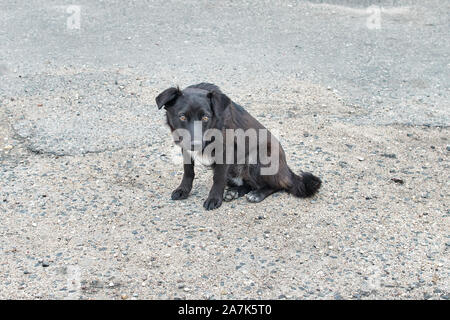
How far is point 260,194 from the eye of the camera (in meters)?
5.24

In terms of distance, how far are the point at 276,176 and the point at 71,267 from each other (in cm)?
194

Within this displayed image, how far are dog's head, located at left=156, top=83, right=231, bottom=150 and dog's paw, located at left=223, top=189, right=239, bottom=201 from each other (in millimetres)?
717

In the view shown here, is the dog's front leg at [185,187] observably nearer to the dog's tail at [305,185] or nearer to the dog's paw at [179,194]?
the dog's paw at [179,194]

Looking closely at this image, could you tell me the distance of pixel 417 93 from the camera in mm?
7773

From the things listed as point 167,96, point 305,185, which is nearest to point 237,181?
point 305,185

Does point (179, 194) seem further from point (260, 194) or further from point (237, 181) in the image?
point (260, 194)

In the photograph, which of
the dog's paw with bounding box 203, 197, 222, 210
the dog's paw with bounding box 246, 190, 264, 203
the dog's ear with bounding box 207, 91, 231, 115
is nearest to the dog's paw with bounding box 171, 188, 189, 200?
the dog's paw with bounding box 203, 197, 222, 210

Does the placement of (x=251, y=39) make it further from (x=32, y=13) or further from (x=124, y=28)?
(x=32, y=13)

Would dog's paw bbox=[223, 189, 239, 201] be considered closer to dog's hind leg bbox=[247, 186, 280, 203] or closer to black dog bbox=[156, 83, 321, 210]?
black dog bbox=[156, 83, 321, 210]

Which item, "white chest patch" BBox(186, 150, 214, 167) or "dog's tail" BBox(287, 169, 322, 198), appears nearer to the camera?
"white chest patch" BBox(186, 150, 214, 167)

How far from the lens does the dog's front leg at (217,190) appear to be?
16.4 feet

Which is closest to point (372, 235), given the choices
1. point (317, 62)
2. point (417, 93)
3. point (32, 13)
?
point (417, 93)

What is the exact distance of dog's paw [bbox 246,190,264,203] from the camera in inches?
204

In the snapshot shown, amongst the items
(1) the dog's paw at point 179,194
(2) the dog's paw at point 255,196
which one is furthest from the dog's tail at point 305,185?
(1) the dog's paw at point 179,194
